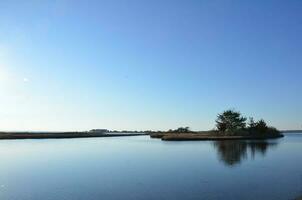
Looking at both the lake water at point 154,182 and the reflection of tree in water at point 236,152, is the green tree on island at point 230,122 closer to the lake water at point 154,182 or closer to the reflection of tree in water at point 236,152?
the reflection of tree in water at point 236,152

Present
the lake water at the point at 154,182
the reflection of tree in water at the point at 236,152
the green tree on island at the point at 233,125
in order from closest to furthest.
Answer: the lake water at the point at 154,182, the reflection of tree in water at the point at 236,152, the green tree on island at the point at 233,125

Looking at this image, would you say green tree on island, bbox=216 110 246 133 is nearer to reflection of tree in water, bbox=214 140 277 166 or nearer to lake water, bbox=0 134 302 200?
reflection of tree in water, bbox=214 140 277 166

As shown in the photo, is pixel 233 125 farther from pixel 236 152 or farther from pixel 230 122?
pixel 236 152

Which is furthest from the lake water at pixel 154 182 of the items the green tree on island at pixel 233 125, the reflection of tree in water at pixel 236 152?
the green tree on island at pixel 233 125

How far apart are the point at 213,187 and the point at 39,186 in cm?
1542

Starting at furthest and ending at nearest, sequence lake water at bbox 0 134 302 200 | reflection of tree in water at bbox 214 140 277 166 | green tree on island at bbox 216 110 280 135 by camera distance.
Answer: green tree on island at bbox 216 110 280 135 → reflection of tree in water at bbox 214 140 277 166 → lake water at bbox 0 134 302 200

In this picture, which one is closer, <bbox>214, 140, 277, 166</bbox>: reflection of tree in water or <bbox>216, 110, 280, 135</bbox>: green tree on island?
<bbox>214, 140, 277, 166</bbox>: reflection of tree in water

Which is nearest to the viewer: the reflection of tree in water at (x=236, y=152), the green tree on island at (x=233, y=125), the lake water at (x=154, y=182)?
the lake water at (x=154, y=182)

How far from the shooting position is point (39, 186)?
33344 mm

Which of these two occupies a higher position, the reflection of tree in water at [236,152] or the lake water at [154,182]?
the reflection of tree in water at [236,152]

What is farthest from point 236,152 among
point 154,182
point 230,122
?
point 230,122

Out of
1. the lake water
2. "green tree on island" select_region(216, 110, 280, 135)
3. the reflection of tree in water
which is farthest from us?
"green tree on island" select_region(216, 110, 280, 135)

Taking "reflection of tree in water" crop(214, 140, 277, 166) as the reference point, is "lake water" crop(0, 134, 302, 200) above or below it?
below

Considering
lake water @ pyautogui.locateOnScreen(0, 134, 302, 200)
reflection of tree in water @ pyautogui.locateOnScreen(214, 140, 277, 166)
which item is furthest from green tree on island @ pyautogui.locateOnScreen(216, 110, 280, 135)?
lake water @ pyautogui.locateOnScreen(0, 134, 302, 200)
